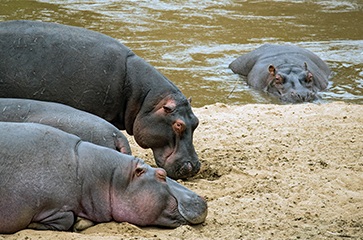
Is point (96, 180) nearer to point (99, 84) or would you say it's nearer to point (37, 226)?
point (37, 226)

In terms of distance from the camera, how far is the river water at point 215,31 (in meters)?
9.58

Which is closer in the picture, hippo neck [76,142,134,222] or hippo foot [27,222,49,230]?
hippo foot [27,222,49,230]

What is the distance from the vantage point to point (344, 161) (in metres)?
4.69

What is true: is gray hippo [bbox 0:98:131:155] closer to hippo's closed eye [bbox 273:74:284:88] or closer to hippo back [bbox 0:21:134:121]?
hippo back [bbox 0:21:134:121]

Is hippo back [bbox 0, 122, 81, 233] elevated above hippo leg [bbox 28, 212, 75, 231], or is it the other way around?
hippo back [bbox 0, 122, 81, 233]

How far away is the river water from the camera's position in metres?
9.58

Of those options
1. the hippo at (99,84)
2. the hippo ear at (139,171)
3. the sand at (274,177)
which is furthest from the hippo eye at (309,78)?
the hippo ear at (139,171)

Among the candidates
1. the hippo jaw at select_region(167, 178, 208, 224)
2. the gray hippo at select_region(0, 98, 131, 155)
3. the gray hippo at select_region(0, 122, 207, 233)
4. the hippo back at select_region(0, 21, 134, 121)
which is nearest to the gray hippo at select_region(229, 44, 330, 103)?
the hippo back at select_region(0, 21, 134, 121)

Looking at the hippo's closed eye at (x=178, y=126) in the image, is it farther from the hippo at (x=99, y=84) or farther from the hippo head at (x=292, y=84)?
the hippo head at (x=292, y=84)

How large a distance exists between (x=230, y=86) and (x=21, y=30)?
5425 millimetres

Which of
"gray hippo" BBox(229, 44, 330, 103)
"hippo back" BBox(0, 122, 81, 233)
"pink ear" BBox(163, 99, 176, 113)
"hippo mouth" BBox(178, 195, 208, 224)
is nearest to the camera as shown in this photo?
"hippo back" BBox(0, 122, 81, 233)

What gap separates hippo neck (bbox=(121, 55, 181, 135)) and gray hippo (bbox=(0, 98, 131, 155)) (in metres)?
0.92

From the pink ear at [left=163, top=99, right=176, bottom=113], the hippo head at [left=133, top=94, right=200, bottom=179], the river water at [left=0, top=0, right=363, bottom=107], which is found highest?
the pink ear at [left=163, top=99, right=176, bottom=113]

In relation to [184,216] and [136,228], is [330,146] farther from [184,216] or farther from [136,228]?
[136,228]
